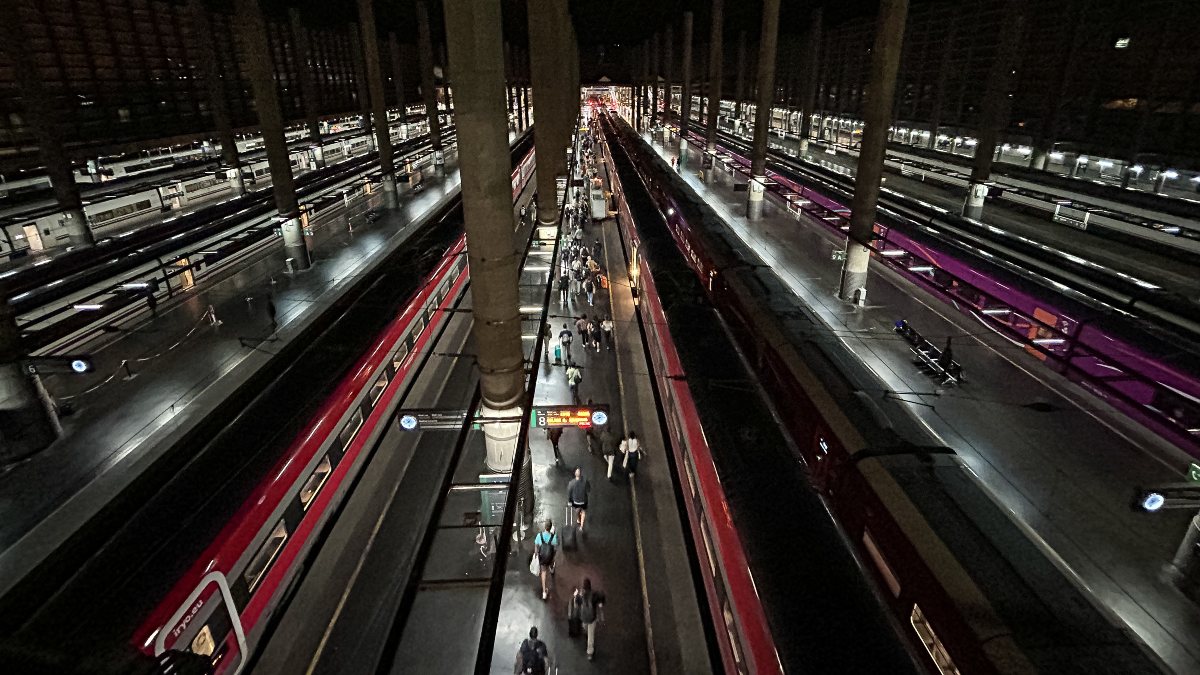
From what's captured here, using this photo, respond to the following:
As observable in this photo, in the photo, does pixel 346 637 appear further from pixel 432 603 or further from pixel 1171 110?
pixel 1171 110

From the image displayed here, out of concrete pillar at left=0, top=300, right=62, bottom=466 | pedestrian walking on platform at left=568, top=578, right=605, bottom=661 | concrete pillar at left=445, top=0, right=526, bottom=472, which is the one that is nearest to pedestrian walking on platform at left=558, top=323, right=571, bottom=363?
concrete pillar at left=445, top=0, right=526, bottom=472

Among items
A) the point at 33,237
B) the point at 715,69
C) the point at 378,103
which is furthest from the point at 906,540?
the point at 715,69

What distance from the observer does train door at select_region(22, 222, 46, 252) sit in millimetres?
22328

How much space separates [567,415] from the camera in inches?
417

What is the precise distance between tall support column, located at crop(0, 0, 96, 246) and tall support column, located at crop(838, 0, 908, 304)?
25.8 metres

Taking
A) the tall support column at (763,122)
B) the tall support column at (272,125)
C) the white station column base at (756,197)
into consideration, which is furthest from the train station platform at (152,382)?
the tall support column at (763,122)

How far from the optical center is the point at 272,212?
92.0 ft

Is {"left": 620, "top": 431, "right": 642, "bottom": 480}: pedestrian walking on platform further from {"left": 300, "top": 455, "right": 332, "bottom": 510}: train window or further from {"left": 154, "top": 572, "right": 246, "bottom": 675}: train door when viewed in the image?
{"left": 154, "top": 572, "right": 246, "bottom": 675}: train door

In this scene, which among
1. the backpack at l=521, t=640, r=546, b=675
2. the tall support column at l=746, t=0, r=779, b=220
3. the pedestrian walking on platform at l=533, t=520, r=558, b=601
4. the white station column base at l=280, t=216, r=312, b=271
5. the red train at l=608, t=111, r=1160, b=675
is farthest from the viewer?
the tall support column at l=746, t=0, r=779, b=220

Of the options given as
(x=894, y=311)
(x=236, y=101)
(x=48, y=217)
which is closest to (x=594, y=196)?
(x=894, y=311)

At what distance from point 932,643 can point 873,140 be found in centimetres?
1581

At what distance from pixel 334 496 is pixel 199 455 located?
2.03 meters

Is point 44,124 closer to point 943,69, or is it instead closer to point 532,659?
point 532,659

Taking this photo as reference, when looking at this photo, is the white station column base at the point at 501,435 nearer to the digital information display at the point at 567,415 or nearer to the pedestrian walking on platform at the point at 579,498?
the digital information display at the point at 567,415
